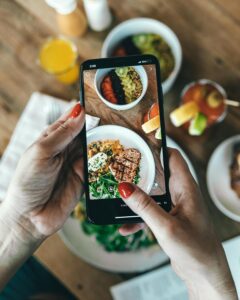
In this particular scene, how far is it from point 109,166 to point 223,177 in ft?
1.06

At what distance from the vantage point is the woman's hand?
0.84 meters

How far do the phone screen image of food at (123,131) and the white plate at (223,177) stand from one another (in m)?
0.22

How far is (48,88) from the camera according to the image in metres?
1.11

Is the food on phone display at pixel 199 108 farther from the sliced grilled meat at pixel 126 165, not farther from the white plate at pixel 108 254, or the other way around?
the sliced grilled meat at pixel 126 165

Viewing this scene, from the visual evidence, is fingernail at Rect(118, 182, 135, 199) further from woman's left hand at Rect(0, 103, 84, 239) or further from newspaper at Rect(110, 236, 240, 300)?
newspaper at Rect(110, 236, 240, 300)

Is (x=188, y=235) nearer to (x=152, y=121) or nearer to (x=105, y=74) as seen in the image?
(x=152, y=121)

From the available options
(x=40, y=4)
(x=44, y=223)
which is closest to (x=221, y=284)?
(x=44, y=223)

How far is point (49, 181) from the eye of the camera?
894mm

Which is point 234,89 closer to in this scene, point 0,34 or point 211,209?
point 211,209

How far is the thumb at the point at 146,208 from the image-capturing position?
2.49ft

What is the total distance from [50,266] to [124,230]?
0.24 m

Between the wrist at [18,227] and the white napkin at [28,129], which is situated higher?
the white napkin at [28,129]

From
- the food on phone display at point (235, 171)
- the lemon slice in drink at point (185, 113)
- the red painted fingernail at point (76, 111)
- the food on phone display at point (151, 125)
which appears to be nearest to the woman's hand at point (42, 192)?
the red painted fingernail at point (76, 111)

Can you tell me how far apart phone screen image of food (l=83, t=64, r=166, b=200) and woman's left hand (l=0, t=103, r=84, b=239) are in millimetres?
49
